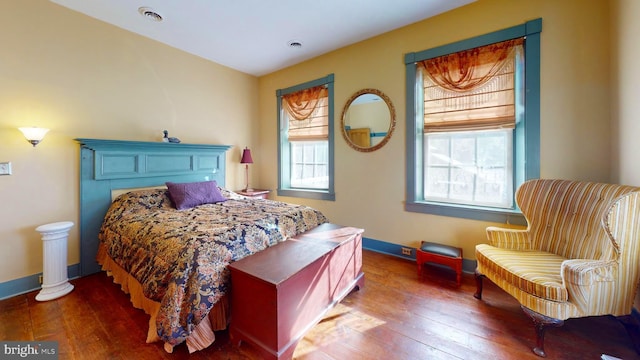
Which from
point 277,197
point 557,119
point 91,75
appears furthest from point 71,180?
point 557,119

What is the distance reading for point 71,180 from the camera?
259 centimetres

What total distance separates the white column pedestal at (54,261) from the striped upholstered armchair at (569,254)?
377 centimetres

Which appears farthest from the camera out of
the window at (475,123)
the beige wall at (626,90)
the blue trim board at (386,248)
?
the blue trim board at (386,248)

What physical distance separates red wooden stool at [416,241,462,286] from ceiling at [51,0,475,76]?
8.37 feet

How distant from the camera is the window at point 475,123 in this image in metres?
2.34

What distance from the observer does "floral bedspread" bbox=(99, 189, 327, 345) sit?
4.92 ft

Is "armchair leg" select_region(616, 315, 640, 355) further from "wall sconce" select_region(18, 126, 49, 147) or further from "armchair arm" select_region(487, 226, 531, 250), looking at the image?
"wall sconce" select_region(18, 126, 49, 147)

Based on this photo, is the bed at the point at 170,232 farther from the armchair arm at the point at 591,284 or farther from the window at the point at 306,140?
the armchair arm at the point at 591,284

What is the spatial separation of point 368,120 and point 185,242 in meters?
2.60

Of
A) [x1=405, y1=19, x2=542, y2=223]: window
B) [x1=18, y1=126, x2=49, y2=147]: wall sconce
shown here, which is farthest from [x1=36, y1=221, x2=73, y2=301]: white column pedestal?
[x1=405, y1=19, x2=542, y2=223]: window

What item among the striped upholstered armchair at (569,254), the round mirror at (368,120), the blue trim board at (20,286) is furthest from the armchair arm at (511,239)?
the blue trim board at (20,286)

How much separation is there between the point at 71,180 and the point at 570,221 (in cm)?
467

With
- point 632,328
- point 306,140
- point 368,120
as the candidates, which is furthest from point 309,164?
point 632,328

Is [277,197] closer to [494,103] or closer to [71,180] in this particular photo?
[71,180]
